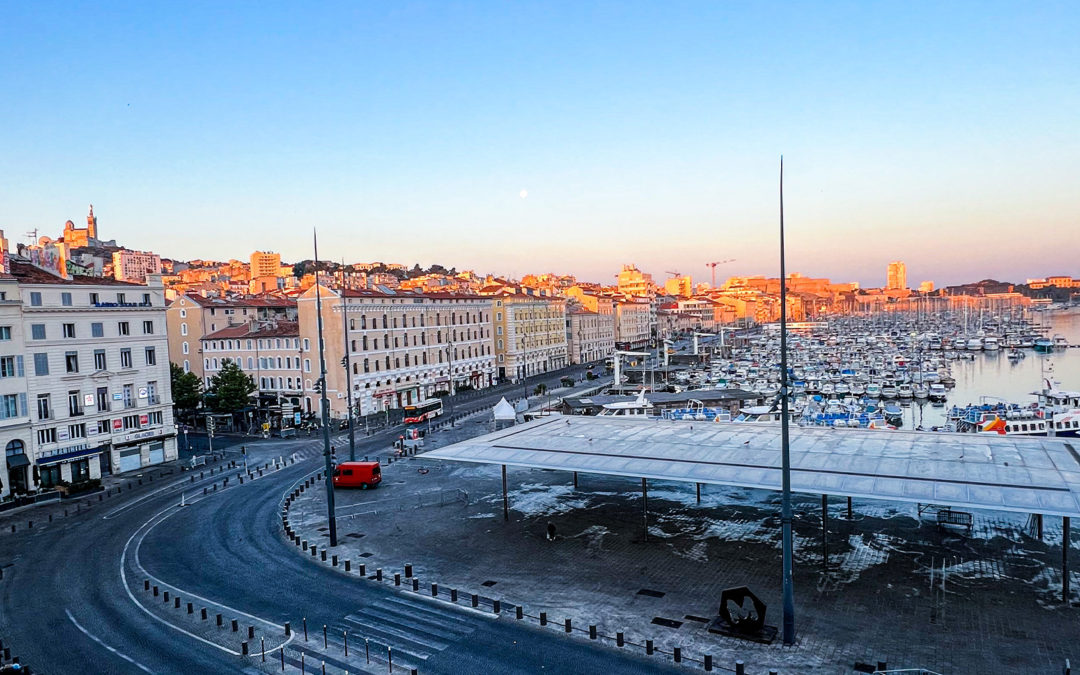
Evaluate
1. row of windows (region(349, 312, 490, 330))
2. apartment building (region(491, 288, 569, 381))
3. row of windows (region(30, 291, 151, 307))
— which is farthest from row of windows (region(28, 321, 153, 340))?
apartment building (region(491, 288, 569, 381))

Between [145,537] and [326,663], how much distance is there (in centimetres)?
1887

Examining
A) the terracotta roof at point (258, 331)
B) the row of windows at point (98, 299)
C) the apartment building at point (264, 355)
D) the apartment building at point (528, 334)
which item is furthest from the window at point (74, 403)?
the apartment building at point (528, 334)

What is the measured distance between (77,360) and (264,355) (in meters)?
28.3

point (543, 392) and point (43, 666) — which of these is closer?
point (43, 666)

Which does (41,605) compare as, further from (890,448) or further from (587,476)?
(890,448)

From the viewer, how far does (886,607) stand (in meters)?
20.5

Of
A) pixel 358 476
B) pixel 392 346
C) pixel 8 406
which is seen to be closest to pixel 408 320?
pixel 392 346

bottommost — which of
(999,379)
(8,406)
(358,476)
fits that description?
(999,379)

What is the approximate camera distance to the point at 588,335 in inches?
5241

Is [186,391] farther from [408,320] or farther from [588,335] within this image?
[588,335]

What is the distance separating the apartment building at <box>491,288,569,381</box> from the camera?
105 metres

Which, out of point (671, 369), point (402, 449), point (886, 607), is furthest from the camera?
point (671, 369)

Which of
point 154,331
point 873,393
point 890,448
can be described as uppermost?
point 154,331

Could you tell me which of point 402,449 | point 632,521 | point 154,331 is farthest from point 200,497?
point 632,521
